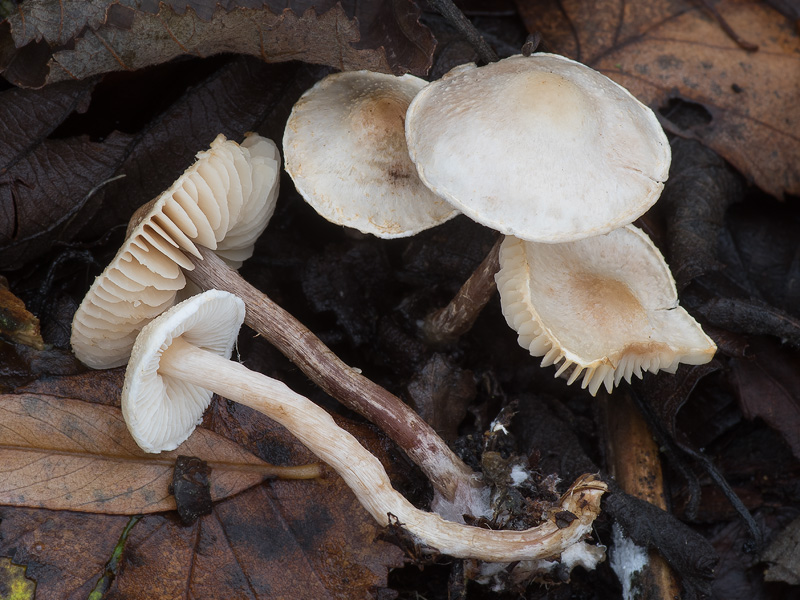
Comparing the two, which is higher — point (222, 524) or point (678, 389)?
point (222, 524)

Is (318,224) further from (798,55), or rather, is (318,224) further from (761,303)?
(798,55)

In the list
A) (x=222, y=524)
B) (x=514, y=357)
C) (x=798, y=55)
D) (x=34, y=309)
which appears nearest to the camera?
(x=222, y=524)

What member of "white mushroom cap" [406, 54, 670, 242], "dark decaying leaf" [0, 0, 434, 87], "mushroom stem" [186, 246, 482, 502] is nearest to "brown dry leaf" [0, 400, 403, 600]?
"mushroom stem" [186, 246, 482, 502]

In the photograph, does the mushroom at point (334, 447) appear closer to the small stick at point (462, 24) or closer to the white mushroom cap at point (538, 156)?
the white mushroom cap at point (538, 156)

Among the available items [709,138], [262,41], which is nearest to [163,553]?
[262,41]

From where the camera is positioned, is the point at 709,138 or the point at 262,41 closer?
the point at 262,41
